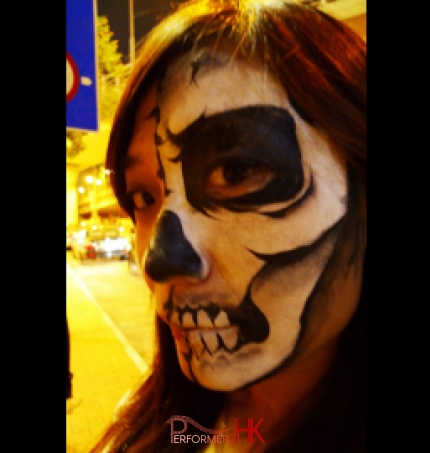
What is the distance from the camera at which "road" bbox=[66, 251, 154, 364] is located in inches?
61.6

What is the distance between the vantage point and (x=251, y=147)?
1051 millimetres

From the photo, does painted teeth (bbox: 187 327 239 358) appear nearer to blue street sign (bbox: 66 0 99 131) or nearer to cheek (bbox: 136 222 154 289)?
cheek (bbox: 136 222 154 289)

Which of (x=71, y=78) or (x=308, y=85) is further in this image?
(x=71, y=78)

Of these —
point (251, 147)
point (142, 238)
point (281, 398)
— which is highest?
point (251, 147)

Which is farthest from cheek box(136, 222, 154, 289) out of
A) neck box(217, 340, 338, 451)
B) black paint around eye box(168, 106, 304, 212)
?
neck box(217, 340, 338, 451)

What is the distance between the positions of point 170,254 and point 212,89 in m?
0.58

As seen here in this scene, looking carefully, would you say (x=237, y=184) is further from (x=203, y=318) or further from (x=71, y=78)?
(x=71, y=78)

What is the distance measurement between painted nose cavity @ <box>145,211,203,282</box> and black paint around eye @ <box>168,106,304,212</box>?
144 millimetres

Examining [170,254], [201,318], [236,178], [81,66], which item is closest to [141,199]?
[170,254]
